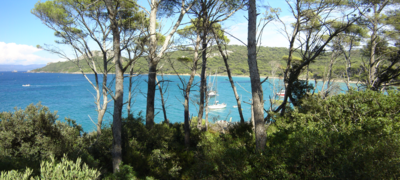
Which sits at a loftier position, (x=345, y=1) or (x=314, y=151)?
(x=345, y=1)

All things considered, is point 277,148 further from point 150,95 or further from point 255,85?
point 150,95

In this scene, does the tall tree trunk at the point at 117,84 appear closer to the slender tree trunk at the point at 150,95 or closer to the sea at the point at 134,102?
the sea at the point at 134,102

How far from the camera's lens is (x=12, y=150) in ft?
16.0

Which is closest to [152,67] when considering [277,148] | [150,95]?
[150,95]

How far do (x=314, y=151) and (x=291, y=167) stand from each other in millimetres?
360

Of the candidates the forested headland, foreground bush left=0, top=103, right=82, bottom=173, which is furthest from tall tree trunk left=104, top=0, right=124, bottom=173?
foreground bush left=0, top=103, right=82, bottom=173

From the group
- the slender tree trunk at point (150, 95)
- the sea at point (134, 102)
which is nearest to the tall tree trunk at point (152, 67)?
the slender tree trunk at point (150, 95)

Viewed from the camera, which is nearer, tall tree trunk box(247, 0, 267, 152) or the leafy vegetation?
the leafy vegetation

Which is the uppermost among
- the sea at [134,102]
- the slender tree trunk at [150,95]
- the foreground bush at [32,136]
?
the slender tree trunk at [150,95]

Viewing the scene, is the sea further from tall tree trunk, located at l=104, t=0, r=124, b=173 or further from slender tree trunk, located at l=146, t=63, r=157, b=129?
tall tree trunk, located at l=104, t=0, r=124, b=173

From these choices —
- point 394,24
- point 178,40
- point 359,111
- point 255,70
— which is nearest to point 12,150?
point 178,40

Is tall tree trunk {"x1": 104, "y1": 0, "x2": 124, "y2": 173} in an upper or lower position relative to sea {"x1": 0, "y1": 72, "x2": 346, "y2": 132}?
upper

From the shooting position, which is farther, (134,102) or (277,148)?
(134,102)

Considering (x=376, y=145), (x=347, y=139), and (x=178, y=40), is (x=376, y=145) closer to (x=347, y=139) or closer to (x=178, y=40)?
(x=347, y=139)
